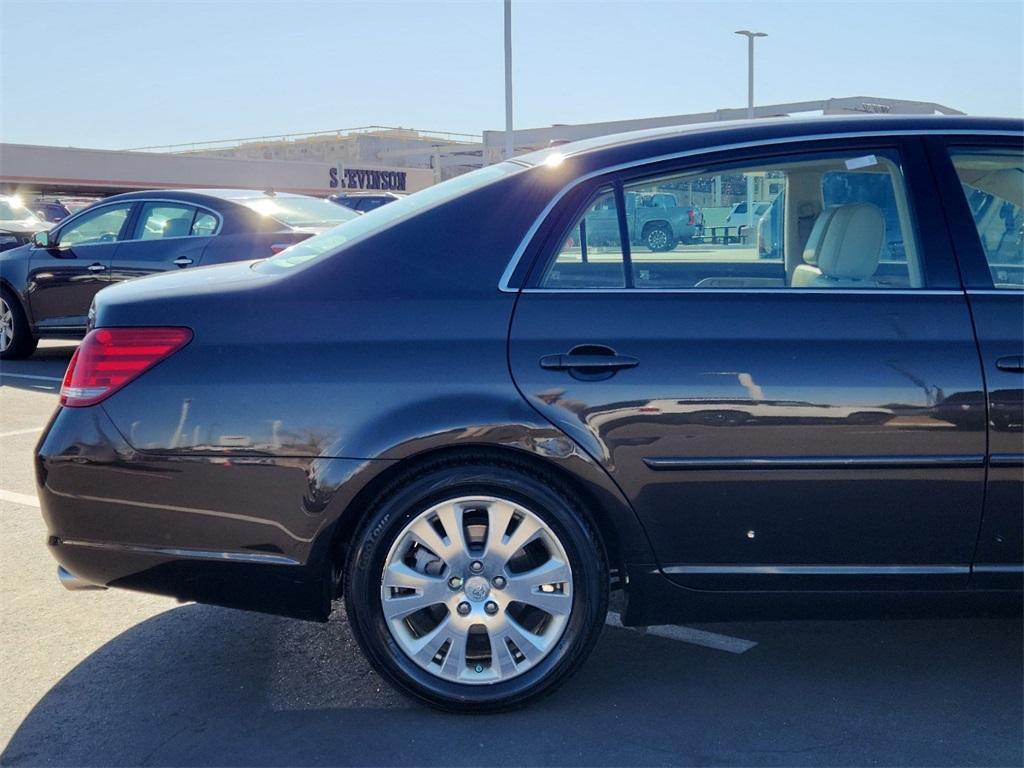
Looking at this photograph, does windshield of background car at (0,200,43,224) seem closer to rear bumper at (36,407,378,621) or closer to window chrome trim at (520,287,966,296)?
rear bumper at (36,407,378,621)

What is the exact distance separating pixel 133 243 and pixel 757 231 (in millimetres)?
7418

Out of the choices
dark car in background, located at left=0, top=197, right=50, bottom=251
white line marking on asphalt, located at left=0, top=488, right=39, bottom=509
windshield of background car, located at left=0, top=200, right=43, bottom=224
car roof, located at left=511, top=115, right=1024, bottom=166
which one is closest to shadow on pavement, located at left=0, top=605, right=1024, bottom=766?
car roof, located at left=511, top=115, right=1024, bottom=166

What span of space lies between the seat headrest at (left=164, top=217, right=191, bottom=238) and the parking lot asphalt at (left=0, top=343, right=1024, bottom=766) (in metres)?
5.73

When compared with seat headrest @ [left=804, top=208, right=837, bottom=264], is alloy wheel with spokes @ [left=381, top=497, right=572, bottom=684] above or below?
below

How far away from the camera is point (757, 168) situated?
11.1 feet

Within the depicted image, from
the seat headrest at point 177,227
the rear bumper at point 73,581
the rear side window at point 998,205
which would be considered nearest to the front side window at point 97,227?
the seat headrest at point 177,227

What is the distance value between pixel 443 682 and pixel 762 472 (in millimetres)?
1104

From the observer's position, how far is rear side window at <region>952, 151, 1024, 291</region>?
336 centimetres

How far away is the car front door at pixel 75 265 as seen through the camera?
984 cm

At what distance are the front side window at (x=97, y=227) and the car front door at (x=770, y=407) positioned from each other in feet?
25.0

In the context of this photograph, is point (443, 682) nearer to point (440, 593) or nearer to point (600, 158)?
point (440, 593)

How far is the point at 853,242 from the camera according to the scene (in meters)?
3.47

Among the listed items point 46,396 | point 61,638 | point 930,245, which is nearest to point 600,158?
point 930,245

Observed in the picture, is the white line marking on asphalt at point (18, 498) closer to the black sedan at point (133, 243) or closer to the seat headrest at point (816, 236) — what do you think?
the black sedan at point (133, 243)
